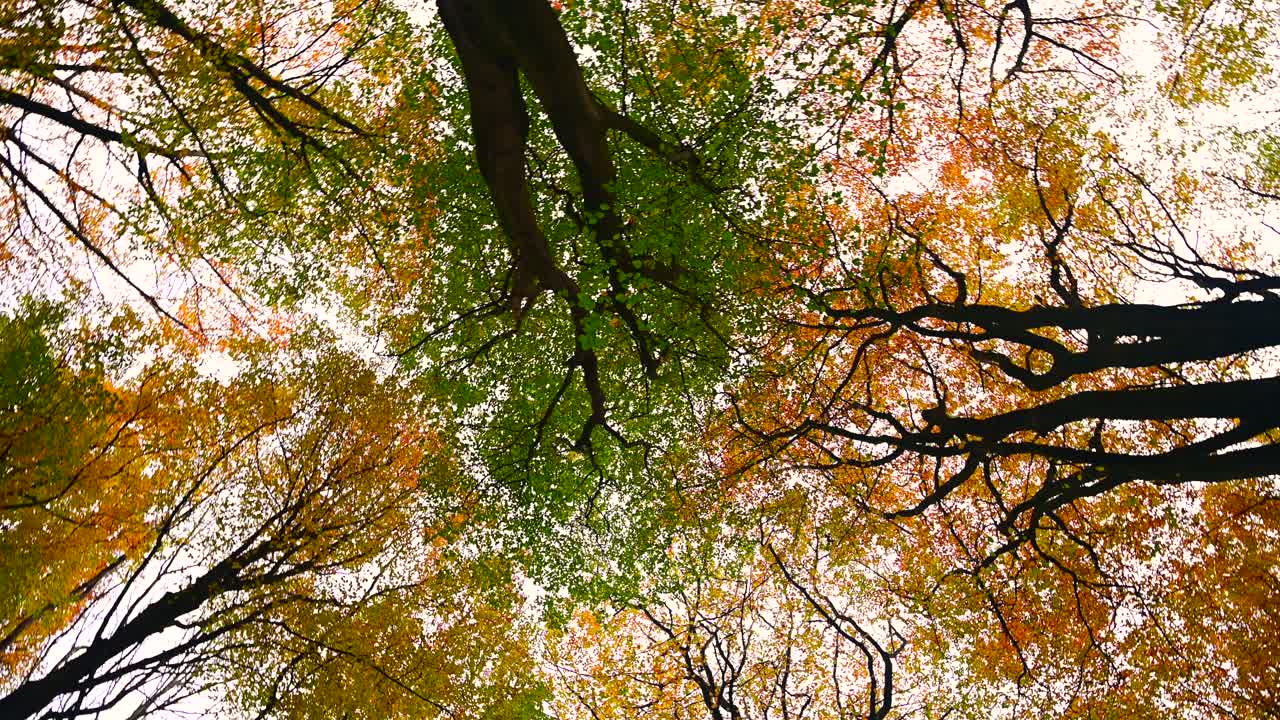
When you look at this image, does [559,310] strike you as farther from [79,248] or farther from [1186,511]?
[1186,511]

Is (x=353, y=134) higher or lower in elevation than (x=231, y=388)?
higher

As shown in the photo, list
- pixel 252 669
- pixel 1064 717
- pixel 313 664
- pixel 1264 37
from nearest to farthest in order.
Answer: pixel 1264 37 < pixel 1064 717 < pixel 252 669 < pixel 313 664

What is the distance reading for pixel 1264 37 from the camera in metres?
11.8

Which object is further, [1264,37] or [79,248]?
[79,248]

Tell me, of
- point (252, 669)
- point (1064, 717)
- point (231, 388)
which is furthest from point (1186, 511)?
point (231, 388)

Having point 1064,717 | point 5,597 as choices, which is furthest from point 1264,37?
point 5,597

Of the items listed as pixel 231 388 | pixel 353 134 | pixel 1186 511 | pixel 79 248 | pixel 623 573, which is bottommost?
pixel 623 573

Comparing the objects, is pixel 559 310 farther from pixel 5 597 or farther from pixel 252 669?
pixel 5 597

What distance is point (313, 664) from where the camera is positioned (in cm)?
1455

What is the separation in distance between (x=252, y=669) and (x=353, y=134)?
10389 mm

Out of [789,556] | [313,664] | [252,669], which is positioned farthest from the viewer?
[789,556]

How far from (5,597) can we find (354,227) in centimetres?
960

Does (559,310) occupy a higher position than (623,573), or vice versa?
(559,310)

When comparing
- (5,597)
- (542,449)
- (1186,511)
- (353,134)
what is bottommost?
(5,597)
